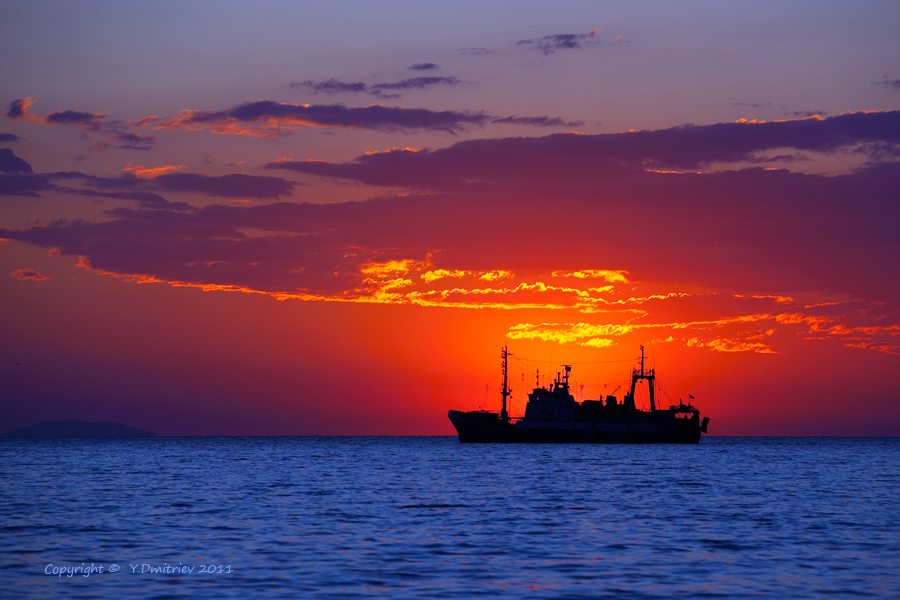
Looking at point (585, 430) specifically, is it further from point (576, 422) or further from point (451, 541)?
point (451, 541)

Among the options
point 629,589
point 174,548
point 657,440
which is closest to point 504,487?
point 174,548

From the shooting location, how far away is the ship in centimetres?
16175

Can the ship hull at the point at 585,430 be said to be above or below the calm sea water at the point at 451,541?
above

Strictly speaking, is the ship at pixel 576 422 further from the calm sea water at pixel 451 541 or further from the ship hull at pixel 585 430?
the calm sea water at pixel 451 541

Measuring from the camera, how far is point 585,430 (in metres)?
162

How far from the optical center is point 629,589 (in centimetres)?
2472

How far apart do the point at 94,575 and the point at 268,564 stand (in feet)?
17.1

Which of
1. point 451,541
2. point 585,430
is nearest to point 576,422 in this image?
point 585,430

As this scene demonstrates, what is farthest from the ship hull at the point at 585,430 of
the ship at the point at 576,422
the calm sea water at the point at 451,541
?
the calm sea water at the point at 451,541

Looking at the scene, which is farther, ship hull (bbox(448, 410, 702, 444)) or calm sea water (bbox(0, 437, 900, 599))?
ship hull (bbox(448, 410, 702, 444))

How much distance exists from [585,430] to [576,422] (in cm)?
229

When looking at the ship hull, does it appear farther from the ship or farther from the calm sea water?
the calm sea water

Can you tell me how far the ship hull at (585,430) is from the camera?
6373 inches

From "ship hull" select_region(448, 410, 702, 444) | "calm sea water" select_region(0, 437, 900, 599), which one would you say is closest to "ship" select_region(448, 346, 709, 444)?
"ship hull" select_region(448, 410, 702, 444)
